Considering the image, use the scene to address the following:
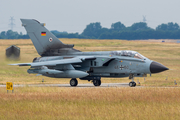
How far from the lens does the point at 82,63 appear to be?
25453 mm

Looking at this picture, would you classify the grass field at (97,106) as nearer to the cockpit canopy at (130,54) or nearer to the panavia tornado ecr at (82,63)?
the panavia tornado ecr at (82,63)

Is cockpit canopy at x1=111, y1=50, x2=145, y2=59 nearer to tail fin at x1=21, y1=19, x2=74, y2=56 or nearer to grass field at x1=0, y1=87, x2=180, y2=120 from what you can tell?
tail fin at x1=21, y1=19, x2=74, y2=56

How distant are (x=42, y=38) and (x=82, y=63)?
4.37 meters

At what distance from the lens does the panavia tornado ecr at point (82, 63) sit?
23.5 m

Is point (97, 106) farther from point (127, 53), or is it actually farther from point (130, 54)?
point (127, 53)

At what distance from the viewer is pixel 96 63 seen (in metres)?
24.8

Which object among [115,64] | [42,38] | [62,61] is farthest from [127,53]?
[42,38]

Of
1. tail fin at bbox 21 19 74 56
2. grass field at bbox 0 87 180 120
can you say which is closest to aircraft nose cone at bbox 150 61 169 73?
grass field at bbox 0 87 180 120

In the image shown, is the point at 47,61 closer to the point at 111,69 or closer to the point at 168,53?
the point at 111,69

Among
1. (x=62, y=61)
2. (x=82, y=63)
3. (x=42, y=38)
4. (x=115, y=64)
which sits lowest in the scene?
(x=115, y=64)

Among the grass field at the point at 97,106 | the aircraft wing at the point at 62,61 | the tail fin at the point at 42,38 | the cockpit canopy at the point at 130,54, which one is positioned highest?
the tail fin at the point at 42,38

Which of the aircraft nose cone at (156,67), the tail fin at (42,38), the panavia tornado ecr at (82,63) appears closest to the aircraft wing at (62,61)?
the panavia tornado ecr at (82,63)

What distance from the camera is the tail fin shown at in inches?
1066

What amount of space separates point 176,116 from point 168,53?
63.5m
